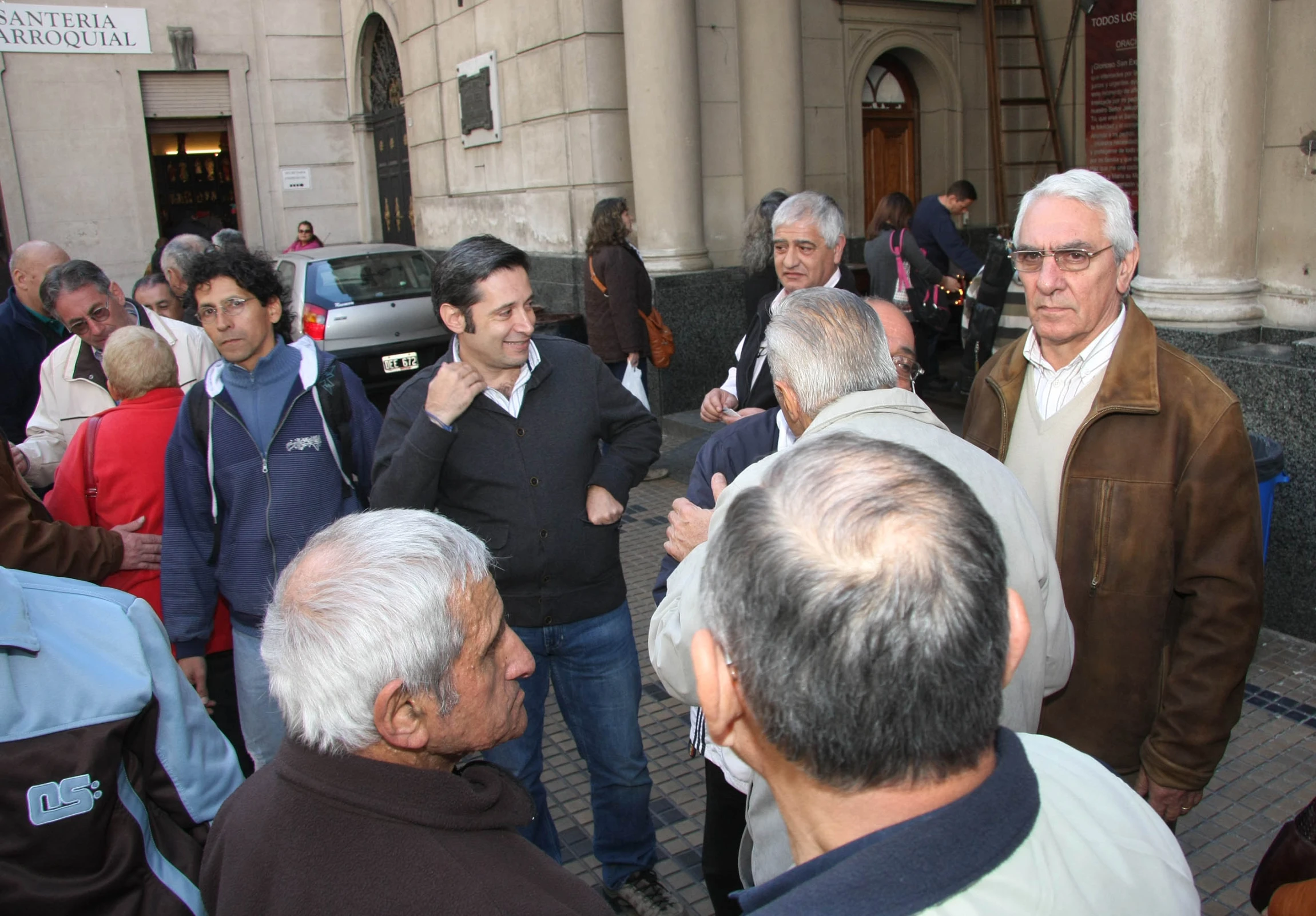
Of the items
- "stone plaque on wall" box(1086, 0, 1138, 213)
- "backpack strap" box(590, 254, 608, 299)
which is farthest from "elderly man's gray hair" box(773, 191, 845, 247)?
"stone plaque on wall" box(1086, 0, 1138, 213)

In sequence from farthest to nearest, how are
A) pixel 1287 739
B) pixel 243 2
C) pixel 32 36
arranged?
pixel 243 2, pixel 32 36, pixel 1287 739

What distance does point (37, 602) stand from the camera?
1692mm

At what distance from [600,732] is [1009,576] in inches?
63.9

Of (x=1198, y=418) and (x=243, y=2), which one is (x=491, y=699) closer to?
(x=1198, y=418)

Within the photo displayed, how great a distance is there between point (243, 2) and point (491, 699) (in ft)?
57.5

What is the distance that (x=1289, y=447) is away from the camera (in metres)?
4.30

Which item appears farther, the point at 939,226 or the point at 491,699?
the point at 939,226

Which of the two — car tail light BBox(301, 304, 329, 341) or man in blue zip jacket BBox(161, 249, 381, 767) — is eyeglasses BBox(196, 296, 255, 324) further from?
car tail light BBox(301, 304, 329, 341)

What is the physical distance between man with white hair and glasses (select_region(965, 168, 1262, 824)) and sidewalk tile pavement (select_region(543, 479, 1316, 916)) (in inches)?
38.1

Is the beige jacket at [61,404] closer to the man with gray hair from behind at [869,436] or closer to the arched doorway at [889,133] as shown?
the man with gray hair from behind at [869,436]

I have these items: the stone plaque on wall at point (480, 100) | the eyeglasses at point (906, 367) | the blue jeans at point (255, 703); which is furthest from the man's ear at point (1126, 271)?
the stone plaque on wall at point (480, 100)

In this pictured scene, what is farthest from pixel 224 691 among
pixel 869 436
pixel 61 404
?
pixel 869 436

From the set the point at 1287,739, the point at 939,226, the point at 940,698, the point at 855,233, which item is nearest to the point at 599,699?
the point at 940,698

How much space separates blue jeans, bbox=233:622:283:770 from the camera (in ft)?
9.82
